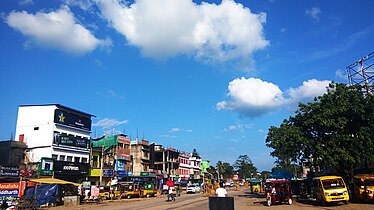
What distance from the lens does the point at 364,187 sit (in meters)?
22.6

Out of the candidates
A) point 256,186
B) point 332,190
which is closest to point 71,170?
point 256,186

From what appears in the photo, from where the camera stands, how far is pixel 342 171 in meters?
28.4

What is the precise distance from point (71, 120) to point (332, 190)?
35.8 metres

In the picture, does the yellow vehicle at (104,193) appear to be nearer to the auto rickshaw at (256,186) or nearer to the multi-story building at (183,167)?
the auto rickshaw at (256,186)

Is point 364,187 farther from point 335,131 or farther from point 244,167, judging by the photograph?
point 244,167

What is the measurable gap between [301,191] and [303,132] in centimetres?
773

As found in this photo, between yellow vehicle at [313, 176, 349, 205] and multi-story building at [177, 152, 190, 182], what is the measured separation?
5480 centimetres

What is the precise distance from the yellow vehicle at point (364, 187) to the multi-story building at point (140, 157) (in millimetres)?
42092

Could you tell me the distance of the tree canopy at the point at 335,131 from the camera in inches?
1022

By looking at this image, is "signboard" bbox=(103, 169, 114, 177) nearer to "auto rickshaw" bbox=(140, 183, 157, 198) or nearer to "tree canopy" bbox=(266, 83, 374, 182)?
"auto rickshaw" bbox=(140, 183, 157, 198)

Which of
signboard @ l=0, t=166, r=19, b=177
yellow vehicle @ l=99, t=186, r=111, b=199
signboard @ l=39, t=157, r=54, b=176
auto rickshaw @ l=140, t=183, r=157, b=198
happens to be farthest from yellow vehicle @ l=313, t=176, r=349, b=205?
signboard @ l=39, t=157, r=54, b=176

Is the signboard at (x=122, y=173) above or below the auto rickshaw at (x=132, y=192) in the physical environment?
above

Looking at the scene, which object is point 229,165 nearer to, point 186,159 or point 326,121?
point 186,159

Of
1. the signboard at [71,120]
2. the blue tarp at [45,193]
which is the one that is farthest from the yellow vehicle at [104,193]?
the signboard at [71,120]
